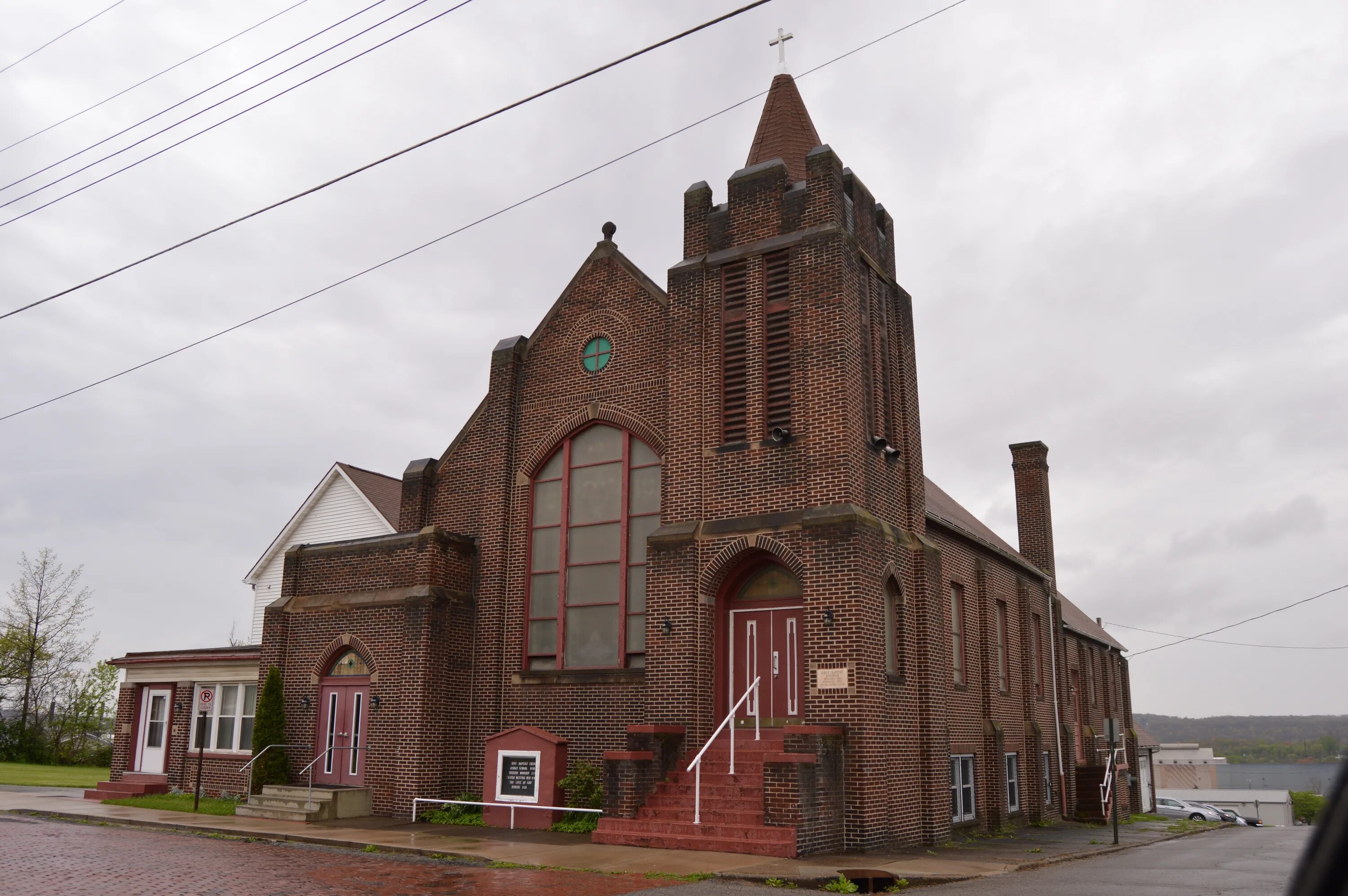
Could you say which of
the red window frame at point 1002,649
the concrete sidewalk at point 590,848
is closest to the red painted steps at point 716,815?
the concrete sidewalk at point 590,848

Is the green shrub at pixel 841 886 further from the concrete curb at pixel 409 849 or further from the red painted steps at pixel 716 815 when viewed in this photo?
the red painted steps at pixel 716 815

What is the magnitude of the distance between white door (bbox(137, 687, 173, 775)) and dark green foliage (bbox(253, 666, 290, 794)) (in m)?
4.98

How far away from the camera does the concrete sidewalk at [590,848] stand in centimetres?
1355

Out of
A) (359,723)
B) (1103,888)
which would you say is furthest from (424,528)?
(1103,888)

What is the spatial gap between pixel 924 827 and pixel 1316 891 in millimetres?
18104

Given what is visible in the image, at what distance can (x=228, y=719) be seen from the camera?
24766 millimetres

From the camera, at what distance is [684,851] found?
A: 1498cm

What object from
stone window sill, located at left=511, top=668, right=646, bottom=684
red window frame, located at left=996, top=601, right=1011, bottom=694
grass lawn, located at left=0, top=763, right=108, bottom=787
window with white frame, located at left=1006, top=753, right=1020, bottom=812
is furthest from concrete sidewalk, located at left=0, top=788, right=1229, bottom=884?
grass lawn, located at left=0, top=763, right=108, bottom=787

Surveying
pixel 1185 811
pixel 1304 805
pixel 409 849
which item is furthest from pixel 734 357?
pixel 1304 805

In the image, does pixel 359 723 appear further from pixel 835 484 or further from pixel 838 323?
pixel 838 323

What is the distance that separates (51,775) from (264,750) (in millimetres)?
18915

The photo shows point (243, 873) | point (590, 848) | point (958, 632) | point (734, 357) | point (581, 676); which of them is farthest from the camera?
point (958, 632)

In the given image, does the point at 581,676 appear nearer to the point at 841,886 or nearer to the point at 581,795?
the point at 581,795

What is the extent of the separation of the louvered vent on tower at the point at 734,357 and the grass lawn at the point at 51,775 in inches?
702
